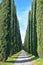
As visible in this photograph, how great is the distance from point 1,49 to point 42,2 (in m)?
8.32

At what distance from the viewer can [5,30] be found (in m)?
34.1

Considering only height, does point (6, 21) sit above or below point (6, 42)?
above

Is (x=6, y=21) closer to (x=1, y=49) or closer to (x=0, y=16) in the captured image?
(x=0, y=16)

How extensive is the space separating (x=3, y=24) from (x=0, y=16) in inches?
65.0

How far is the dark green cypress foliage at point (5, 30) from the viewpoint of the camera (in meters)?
33.4

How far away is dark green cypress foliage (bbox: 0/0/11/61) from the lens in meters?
33.4

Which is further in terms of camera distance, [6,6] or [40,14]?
[6,6]

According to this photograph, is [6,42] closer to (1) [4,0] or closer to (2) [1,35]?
(2) [1,35]

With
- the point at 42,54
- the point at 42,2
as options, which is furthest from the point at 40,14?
the point at 42,54

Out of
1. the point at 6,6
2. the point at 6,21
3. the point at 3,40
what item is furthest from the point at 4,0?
the point at 3,40

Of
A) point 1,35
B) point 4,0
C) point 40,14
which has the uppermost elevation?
point 4,0

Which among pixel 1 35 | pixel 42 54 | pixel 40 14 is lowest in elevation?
pixel 42 54

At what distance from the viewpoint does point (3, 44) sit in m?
33.7

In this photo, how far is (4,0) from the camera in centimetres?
3556
